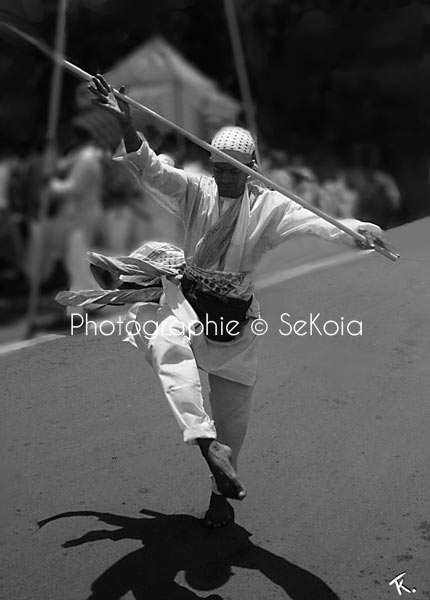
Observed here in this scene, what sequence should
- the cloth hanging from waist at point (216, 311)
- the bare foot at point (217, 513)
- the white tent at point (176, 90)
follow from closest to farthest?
the cloth hanging from waist at point (216, 311) < the bare foot at point (217, 513) < the white tent at point (176, 90)

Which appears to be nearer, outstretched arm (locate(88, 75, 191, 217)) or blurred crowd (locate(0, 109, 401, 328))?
outstretched arm (locate(88, 75, 191, 217))

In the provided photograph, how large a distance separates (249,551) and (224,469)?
2.01ft

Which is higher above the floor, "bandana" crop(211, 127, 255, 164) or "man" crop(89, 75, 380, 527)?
"bandana" crop(211, 127, 255, 164)

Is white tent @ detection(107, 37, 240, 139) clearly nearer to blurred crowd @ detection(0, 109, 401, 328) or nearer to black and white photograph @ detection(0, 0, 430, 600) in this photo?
black and white photograph @ detection(0, 0, 430, 600)

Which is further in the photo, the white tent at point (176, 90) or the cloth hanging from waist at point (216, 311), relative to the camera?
the white tent at point (176, 90)

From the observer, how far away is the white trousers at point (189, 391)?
8.00ft

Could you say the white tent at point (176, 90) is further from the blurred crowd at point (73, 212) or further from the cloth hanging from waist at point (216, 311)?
the cloth hanging from waist at point (216, 311)

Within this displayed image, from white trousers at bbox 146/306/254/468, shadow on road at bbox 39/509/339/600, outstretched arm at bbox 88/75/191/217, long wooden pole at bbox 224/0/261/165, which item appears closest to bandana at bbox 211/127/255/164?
outstretched arm at bbox 88/75/191/217

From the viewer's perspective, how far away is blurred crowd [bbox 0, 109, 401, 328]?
571 cm

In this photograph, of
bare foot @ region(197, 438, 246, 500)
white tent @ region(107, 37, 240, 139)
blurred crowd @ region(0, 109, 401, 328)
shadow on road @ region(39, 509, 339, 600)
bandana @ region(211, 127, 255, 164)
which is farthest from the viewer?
white tent @ region(107, 37, 240, 139)

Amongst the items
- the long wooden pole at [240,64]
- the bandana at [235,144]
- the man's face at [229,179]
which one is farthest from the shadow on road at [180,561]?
the long wooden pole at [240,64]

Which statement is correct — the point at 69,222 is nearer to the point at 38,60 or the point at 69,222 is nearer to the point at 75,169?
the point at 75,169

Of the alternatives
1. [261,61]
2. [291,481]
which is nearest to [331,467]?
[291,481]

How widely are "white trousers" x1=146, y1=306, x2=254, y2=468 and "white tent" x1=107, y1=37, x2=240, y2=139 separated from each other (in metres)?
5.36
